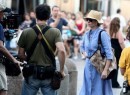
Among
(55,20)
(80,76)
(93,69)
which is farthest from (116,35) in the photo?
(93,69)

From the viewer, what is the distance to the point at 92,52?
8.50 metres

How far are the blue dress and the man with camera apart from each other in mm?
1337

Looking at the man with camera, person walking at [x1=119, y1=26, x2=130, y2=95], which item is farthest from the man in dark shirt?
person walking at [x1=119, y1=26, x2=130, y2=95]

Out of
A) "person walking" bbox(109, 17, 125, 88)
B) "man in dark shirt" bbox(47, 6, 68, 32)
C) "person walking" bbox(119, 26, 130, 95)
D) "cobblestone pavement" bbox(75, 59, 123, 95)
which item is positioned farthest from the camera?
"man in dark shirt" bbox(47, 6, 68, 32)

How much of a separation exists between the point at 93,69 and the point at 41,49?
5.58 ft

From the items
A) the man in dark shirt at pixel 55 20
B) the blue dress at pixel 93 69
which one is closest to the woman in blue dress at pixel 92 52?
the blue dress at pixel 93 69

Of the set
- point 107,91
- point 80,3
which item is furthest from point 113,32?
point 80,3

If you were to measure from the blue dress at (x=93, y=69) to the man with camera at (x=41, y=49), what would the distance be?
4.39 feet

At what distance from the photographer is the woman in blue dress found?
8.41 m

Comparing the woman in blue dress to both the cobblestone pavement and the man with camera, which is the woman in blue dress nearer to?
the man with camera

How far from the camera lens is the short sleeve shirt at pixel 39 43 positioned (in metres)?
7.14

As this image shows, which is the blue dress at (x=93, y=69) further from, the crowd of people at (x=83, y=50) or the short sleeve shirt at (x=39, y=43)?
the short sleeve shirt at (x=39, y=43)

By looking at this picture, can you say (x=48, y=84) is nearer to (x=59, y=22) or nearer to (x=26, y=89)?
(x=26, y=89)

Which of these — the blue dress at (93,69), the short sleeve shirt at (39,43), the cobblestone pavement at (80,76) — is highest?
the short sleeve shirt at (39,43)
